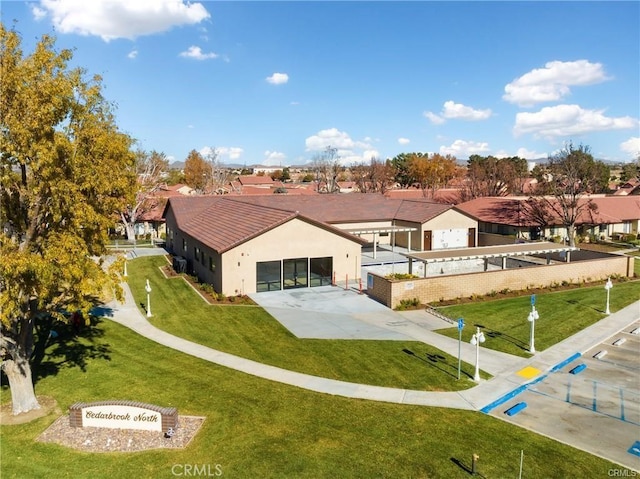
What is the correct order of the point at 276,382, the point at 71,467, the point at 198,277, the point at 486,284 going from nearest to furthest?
the point at 71,467, the point at 276,382, the point at 486,284, the point at 198,277

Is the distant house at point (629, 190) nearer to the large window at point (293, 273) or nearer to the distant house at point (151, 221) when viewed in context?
the large window at point (293, 273)

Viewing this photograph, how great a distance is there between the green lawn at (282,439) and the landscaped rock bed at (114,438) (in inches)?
11.2

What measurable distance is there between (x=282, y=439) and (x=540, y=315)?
18.3 metres

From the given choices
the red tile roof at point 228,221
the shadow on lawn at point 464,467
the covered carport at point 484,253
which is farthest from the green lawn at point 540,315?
the red tile roof at point 228,221

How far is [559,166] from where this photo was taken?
2106 inches

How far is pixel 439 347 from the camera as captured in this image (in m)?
21.0

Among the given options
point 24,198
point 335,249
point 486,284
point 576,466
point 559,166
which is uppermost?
point 559,166

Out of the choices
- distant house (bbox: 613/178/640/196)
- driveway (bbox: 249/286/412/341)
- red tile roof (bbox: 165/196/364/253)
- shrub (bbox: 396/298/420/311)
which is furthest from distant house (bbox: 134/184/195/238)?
distant house (bbox: 613/178/640/196)

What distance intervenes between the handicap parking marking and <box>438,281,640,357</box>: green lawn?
5.00 ft

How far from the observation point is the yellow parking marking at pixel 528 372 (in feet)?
59.6

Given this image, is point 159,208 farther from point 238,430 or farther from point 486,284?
point 238,430

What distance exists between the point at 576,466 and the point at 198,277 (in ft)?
87.4

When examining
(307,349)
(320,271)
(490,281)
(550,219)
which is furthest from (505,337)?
(550,219)

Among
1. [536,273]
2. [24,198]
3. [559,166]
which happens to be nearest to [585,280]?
[536,273]
